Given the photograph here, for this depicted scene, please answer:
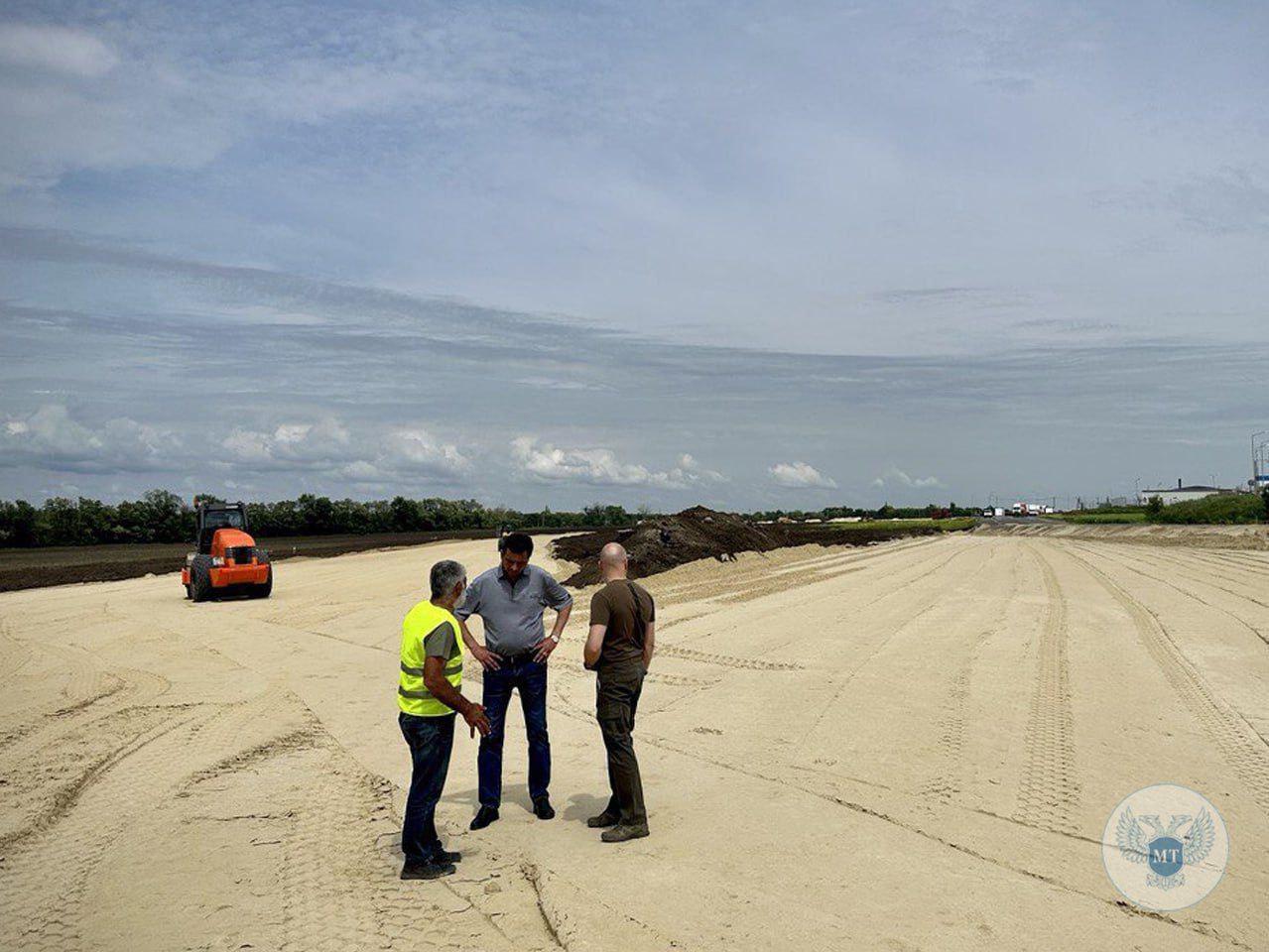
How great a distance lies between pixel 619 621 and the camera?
756 centimetres

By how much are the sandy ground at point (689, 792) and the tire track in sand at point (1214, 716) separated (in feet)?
0.19

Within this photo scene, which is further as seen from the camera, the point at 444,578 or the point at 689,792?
the point at 689,792

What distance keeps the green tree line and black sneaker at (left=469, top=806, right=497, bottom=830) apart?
61.6m

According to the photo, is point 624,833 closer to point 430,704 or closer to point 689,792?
point 689,792

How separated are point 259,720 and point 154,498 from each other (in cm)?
6868

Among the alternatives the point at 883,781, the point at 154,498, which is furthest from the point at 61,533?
the point at 883,781

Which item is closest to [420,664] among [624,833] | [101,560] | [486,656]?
[486,656]

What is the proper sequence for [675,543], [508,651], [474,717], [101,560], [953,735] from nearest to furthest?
[474,717] → [508,651] → [953,735] → [675,543] → [101,560]

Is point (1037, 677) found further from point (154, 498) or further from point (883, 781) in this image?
point (154, 498)

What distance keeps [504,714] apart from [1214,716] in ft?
28.4

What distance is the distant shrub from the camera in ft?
241

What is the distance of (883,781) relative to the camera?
9.23 m

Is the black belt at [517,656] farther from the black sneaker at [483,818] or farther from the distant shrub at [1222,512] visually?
the distant shrub at [1222,512]

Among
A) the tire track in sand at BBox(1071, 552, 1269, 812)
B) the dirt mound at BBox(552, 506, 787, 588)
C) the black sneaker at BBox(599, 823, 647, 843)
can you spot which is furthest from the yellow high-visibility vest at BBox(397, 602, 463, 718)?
the dirt mound at BBox(552, 506, 787, 588)
